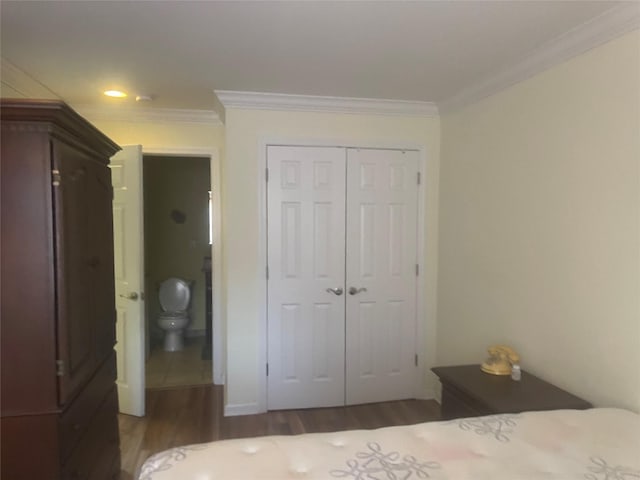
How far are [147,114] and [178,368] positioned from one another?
8.06 feet

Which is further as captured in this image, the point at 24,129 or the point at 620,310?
the point at 620,310

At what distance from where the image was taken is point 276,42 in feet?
7.46

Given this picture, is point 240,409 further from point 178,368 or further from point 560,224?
point 560,224

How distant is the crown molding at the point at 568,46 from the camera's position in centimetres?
191

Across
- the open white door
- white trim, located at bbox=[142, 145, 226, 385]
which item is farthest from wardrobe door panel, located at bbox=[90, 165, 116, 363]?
white trim, located at bbox=[142, 145, 226, 385]

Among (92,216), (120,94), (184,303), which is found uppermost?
(120,94)

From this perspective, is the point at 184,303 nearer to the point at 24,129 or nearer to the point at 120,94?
the point at 120,94

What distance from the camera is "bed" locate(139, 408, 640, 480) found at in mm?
1396

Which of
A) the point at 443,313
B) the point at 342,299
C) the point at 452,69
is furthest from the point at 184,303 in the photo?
A: the point at 452,69

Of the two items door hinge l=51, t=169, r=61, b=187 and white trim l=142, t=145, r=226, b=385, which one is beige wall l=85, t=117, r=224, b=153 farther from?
door hinge l=51, t=169, r=61, b=187

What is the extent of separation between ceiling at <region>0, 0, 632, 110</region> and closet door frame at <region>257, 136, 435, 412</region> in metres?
0.41

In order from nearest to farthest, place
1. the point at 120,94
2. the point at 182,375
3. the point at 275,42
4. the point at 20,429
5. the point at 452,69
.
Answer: the point at 20,429, the point at 275,42, the point at 452,69, the point at 120,94, the point at 182,375

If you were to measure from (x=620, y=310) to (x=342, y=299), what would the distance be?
194 cm

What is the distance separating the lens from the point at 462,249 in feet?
10.8
